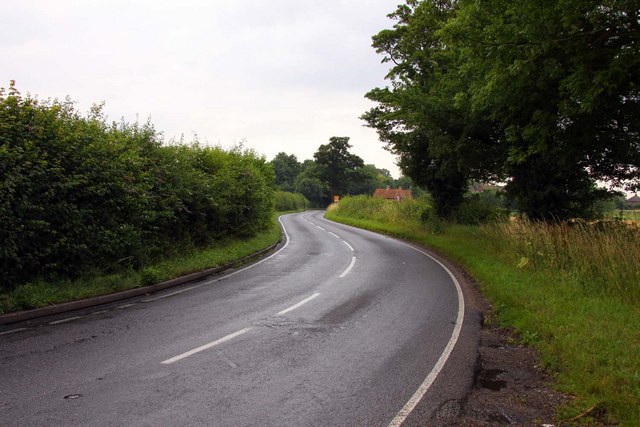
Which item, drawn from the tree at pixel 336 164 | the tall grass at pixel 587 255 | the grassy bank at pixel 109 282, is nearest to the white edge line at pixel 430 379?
Answer: the tall grass at pixel 587 255

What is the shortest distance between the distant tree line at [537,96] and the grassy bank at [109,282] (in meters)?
9.41

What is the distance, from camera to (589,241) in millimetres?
10180

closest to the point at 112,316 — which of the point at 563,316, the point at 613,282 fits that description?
the point at 563,316

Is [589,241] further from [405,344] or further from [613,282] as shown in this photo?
[405,344]

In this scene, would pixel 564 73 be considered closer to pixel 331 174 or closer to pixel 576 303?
pixel 576 303

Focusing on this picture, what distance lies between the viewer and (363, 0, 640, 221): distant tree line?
9055 millimetres

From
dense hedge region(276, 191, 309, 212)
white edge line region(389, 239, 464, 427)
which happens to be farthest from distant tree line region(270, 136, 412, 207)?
white edge line region(389, 239, 464, 427)

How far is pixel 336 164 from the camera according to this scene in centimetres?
10369

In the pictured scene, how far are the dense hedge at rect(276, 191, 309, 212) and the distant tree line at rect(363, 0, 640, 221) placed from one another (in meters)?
48.4

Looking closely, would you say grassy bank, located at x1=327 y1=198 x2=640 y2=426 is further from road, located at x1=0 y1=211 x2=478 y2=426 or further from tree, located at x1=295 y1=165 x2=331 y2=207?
tree, located at x1=295 y1=165 x2=331 y2=207

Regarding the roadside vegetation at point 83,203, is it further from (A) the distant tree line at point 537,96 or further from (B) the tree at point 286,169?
(B) the tree at point 286,169

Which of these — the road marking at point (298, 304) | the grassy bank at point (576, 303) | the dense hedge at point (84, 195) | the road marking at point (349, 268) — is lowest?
the road marking at point (349, 268)

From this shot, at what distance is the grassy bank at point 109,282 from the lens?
8094mm

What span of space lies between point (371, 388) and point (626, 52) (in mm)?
8905
